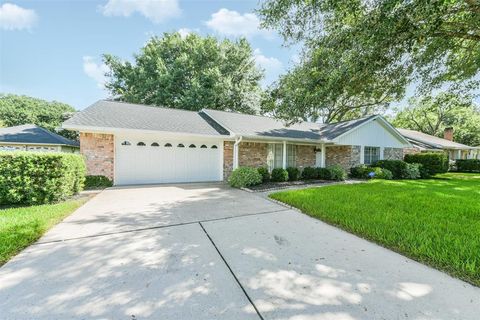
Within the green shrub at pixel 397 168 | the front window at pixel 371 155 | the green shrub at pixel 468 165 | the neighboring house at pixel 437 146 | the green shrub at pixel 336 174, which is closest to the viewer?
the green shrub at pixel 336 174

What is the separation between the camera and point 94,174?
933 centimetres

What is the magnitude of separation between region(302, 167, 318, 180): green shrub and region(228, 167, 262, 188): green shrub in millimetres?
4273

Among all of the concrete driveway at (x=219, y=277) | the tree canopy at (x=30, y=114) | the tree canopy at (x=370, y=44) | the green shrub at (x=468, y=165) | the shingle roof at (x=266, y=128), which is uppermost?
the tree canopy at (x=30, y=114)

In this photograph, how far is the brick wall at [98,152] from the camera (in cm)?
921

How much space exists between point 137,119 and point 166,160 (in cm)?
243

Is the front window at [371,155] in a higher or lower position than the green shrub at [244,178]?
higher

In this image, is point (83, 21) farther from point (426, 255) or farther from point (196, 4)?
point (426, 255)

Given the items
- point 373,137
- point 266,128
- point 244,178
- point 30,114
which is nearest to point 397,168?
point 373,137

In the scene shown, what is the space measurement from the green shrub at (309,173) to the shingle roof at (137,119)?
225 inches

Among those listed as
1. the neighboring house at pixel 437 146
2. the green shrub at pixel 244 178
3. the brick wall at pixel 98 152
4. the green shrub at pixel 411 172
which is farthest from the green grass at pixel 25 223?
the neighboring house at pixel 437 146

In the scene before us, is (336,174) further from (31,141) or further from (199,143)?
(31,141)

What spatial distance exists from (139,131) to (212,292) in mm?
8564

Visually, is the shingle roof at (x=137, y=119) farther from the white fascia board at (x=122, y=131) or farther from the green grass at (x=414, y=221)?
the green grass at (x=414, y=221)

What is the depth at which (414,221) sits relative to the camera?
15.6 feet
